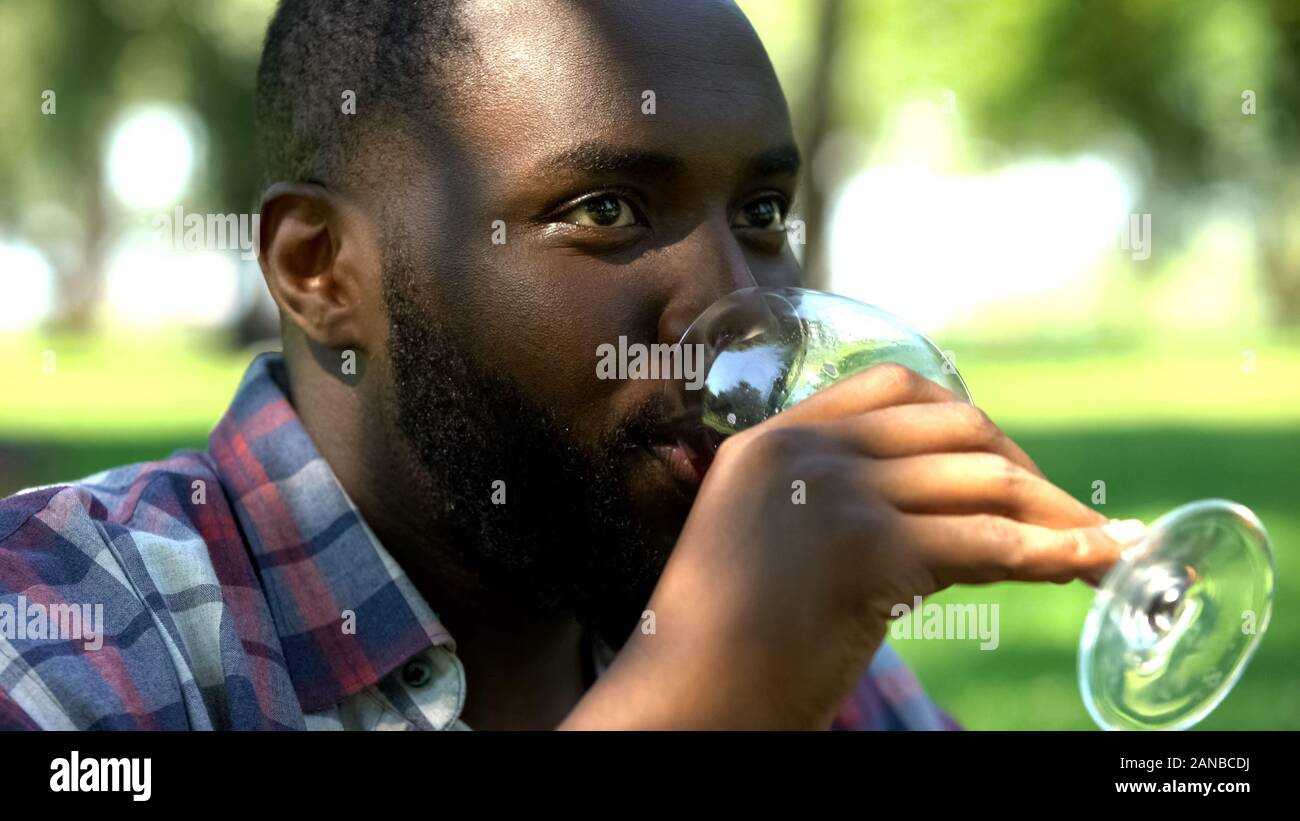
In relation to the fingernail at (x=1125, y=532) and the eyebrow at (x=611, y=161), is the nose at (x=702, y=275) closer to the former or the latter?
the eyebrow at (x=611, y=161)

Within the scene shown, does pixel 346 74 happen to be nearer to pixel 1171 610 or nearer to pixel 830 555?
pixel 830 555

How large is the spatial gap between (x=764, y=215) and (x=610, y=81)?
459 mm

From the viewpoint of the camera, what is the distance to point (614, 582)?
2930 mm

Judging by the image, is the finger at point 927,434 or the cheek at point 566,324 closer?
the finger at point 927,434

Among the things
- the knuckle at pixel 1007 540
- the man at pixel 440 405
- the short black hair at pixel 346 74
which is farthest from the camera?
the short black hair at pixel 346 74

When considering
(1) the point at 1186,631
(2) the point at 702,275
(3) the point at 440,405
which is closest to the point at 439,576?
(3) the point at 440,405

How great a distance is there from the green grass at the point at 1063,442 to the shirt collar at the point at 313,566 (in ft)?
11.2

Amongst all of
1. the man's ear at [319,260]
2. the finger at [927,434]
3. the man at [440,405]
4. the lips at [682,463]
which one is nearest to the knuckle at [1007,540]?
the finger at [927,434]

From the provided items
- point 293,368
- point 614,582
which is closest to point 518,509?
point 614,582

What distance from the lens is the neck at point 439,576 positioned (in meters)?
3.09
